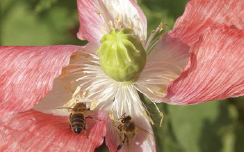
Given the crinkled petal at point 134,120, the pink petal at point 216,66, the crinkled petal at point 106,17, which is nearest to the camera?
the pink petal at point 216,66

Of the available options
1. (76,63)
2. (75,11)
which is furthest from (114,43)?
(75,11)

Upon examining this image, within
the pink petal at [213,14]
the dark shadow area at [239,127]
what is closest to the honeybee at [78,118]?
the pink petal at [213,14]

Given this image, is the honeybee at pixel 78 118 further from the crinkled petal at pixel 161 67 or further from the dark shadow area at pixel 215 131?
the dark shadow area at pixel 215 131

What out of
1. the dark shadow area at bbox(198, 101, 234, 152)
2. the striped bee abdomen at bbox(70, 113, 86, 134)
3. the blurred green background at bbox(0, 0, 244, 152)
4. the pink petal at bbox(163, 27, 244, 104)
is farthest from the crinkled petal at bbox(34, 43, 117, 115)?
the dark shadow area at bbox(198, 101, 234, 152)

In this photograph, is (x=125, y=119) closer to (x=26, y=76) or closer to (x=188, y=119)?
(x=26, y=76)

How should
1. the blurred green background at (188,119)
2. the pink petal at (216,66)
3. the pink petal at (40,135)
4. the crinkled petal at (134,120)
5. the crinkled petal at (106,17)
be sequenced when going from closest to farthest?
the pink petal at (216,66)
the pink petal at (40,135)
the crinkled petal at (134,120)
the crinkled petal at (106,17)
the blurred green background at (188,119)

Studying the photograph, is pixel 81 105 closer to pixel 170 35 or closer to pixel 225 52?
pixel 170 35
